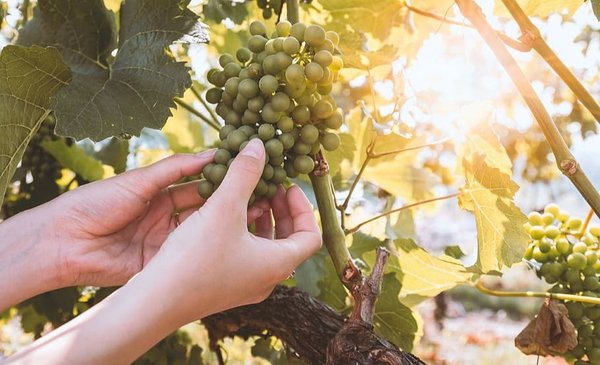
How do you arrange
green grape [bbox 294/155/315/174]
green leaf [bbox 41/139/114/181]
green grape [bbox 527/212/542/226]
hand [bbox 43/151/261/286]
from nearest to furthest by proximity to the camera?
1. green grape [bbox 294/155/315/174]
2. hand [bbox 43/151/261/286]
3. green grape [bbox 527/212/542/226]
4. green leaf [bbox 41/139/114/181]

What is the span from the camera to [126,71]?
1.18 meters

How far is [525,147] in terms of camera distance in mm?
4527

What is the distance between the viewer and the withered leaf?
117 centimetres

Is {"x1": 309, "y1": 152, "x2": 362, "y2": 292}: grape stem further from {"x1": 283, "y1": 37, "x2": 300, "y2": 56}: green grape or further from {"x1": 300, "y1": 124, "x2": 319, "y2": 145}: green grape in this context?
{"x1": 283, "y1": 37, "x2": 300, "y2": 56}: green grape

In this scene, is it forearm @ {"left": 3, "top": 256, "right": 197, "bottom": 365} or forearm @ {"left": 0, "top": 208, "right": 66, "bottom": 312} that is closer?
forearm @ {"left": 3, "top": 256, "right": 197, "bottom": 365}

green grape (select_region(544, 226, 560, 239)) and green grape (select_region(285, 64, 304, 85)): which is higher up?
green grape (select_region(285, 64, 304, 85))

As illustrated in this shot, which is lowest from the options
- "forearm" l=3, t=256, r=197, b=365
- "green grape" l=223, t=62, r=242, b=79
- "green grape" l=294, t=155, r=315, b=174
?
"forearm" l=3, t=256, r=197, b=365

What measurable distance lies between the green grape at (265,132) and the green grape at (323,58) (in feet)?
0.38

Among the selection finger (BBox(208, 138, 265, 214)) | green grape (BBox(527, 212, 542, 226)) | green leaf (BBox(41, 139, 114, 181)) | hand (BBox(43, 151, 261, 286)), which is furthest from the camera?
green leaf (BBox(41, 139, 114, 181))

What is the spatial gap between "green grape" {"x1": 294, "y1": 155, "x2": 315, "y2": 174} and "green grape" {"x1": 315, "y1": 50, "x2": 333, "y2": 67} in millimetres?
142

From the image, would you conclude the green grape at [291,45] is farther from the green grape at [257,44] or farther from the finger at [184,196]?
the finger at [184,196]

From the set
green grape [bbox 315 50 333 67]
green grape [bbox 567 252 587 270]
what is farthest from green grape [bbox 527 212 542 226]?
green grape [bbox 315 50 333 67]

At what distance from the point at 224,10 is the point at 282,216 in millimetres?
558

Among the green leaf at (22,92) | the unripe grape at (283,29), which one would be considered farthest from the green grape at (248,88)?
the green leaf at (22,92)
